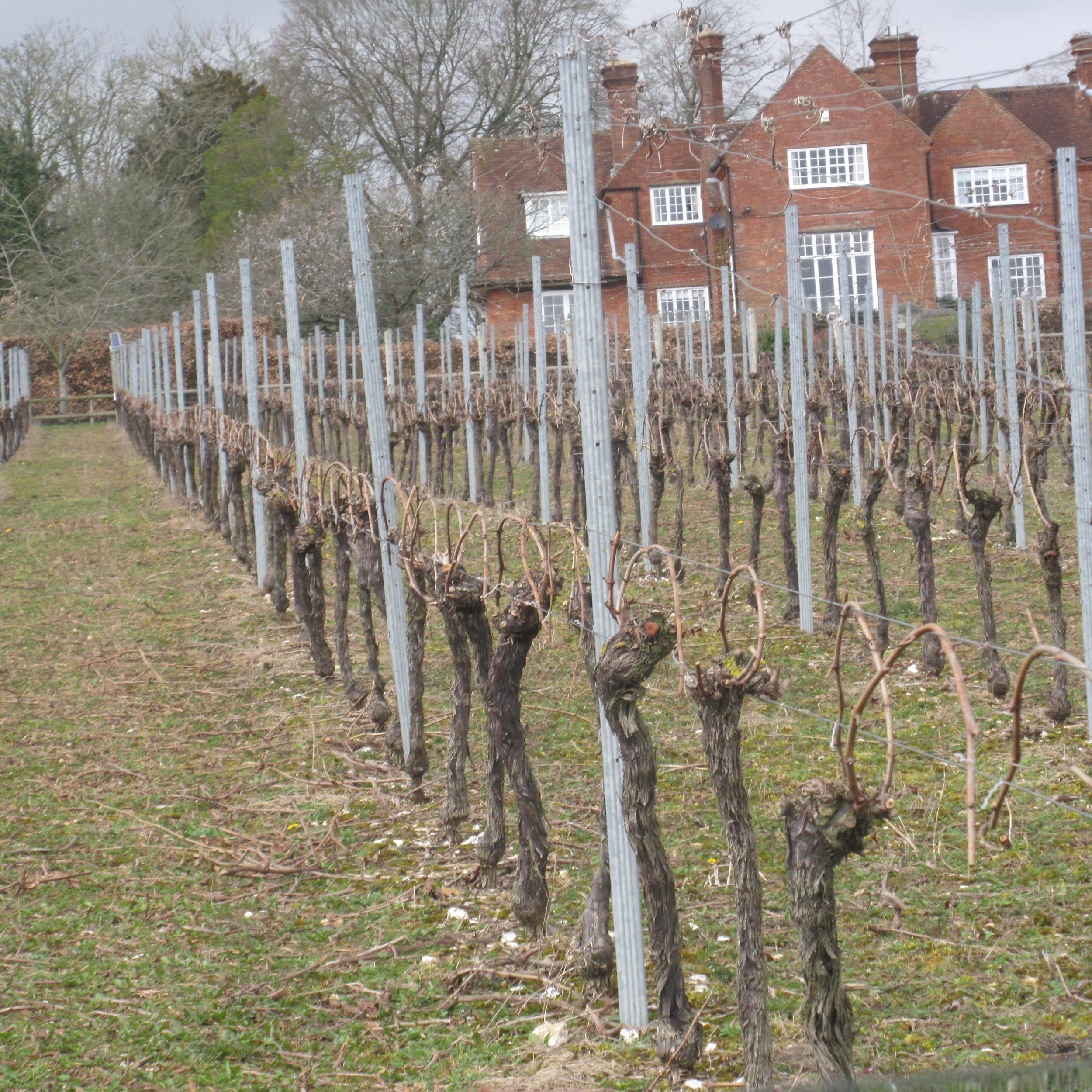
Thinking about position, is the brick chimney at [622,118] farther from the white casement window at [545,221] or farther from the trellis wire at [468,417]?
the white casement window at [545,221]

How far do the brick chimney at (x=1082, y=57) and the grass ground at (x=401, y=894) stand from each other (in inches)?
78.3

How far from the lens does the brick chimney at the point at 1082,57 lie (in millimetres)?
3467

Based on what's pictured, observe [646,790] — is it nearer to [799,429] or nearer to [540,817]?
[540,817]

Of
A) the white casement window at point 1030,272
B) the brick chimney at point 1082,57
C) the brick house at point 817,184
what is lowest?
the brick chimney at point 1082,57

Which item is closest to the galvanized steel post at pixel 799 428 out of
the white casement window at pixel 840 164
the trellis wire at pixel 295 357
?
the trellis wire at pixel 295 357

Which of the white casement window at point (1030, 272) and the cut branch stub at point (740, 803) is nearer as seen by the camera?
the cut branch stub at point (740, 803)

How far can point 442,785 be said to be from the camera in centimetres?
543

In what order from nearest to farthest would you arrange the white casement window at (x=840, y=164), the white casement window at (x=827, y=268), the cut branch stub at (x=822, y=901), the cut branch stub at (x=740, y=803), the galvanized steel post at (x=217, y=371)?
the cut branch stub at (x=822, y=901), the cut branch stub at (x=740, y=803), the galvanized steel post at (x=217, y=371), the white casement window at (x=827, y=268), the white casement window at (x=840, y=164)

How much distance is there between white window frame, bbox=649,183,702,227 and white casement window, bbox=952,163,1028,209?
20.4ft

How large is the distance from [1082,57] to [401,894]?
338cm

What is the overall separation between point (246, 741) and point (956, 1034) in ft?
12.9

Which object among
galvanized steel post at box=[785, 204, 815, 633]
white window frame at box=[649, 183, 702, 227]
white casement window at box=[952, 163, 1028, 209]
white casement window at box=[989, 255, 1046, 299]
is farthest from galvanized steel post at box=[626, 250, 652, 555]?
white window frame at box=[649, 183, 702, 227]

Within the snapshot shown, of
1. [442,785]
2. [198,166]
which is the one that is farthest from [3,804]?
[198,166]

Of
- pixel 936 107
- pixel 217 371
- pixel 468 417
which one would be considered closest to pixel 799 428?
pixel 468 417
